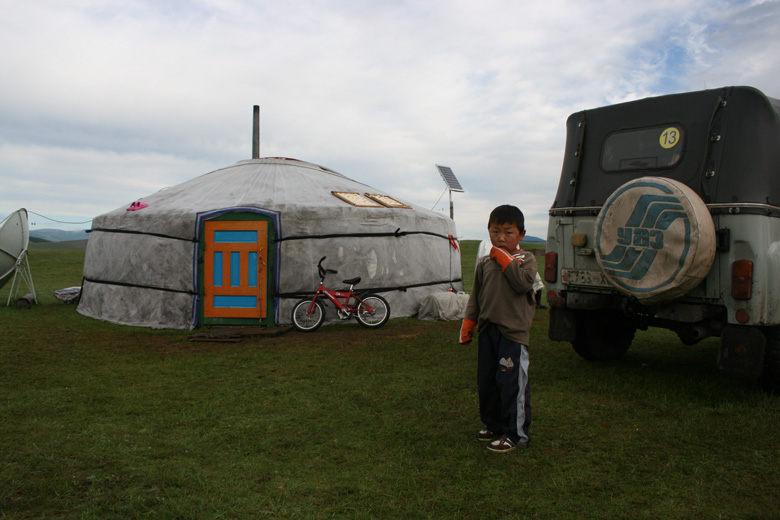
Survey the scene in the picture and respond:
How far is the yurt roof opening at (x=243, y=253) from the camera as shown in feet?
24.5

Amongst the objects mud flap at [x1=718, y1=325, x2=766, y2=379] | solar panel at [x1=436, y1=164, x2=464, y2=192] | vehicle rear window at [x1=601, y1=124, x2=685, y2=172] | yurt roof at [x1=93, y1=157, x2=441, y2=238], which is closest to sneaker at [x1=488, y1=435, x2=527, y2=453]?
mud flap at [x1=718, y1=325, x2=766, y2=379]

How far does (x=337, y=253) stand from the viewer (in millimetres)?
7770

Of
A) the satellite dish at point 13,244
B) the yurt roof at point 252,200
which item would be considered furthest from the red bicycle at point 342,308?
the satellite dish at point 13,244

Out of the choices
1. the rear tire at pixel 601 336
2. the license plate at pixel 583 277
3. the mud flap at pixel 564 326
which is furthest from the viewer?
the rear tire at pixel 601 336

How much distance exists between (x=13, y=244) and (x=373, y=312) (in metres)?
6.74

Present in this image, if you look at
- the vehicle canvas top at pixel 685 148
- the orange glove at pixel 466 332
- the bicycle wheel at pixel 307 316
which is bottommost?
the bicycle wheel at pixel 307 316

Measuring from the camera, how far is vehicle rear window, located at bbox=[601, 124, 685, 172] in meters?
4.07

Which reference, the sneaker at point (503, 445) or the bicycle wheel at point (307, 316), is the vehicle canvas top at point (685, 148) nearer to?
the sneaker at point (503, 445)

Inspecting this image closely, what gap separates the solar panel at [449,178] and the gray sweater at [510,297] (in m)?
16.4

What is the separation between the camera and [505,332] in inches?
118

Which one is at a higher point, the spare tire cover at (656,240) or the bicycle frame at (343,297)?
the spare tire cover at (656,240)

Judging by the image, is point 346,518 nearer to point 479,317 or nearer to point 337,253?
point 479,317

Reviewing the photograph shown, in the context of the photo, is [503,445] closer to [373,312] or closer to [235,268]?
[373,312]

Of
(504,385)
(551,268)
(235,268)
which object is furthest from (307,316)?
(504,385)
